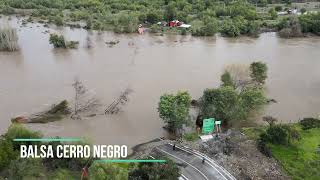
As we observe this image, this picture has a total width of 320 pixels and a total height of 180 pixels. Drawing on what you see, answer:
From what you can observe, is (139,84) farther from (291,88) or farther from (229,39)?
(229,39)

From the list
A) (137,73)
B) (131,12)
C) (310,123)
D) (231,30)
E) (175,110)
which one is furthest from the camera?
(131,12)

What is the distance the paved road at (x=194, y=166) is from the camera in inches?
773

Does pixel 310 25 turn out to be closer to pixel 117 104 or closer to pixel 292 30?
pixel 292 30

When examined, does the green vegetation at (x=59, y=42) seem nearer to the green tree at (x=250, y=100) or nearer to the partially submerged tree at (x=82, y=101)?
the partially submerged tree at (x=82, y=101)

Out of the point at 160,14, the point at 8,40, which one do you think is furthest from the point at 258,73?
the point at 160,14

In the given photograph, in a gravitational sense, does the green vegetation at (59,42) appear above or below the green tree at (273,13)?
below

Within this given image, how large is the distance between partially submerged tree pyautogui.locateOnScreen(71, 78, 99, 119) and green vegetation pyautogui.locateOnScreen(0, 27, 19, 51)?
517 inches

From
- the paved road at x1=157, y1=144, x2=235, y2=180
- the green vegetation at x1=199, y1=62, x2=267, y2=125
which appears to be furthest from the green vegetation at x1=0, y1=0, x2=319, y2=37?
the paved road at x1=157, y1=144, x2=235, y2=180

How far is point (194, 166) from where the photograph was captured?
20.3 meters

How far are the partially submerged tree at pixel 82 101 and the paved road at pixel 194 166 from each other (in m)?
6.82

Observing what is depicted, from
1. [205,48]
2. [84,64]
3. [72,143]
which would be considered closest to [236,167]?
[72,143]

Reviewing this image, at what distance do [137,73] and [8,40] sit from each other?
13.1 metres

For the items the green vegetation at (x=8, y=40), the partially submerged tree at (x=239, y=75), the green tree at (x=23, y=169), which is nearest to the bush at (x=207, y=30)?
the partially submerged tree at (x=239, y=75)

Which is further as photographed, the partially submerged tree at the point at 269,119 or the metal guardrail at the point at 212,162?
the partially submerged tree at the point at 269,119
